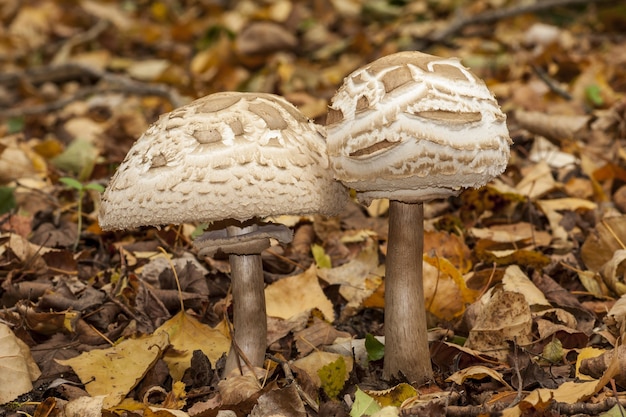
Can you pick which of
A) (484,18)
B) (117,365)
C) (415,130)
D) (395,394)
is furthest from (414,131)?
(484,18)

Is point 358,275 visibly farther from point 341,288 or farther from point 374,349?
point 374,349

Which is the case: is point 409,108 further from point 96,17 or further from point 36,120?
point 96,17

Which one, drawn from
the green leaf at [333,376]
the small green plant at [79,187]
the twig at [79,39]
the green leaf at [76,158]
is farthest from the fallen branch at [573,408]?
the twig at [79,39]

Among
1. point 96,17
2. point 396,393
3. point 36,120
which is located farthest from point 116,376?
point 96,17

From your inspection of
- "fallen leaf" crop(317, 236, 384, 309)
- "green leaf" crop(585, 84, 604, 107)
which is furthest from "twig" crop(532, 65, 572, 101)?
"fallen leaf" crop(317, 236, 384, 309)

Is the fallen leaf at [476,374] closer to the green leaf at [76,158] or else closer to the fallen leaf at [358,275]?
the fallen leaf at [358,275]

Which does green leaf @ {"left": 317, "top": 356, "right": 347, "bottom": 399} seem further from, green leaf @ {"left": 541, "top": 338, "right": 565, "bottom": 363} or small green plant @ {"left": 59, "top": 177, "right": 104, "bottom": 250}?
small green plant @ {"left": 59, "top": 177, "right": 104, "bottom": 250}

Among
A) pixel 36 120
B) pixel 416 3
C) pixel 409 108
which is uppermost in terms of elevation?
pixel 409 108

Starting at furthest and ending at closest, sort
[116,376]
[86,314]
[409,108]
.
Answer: [86,314]
[116,376]
[409,108]
